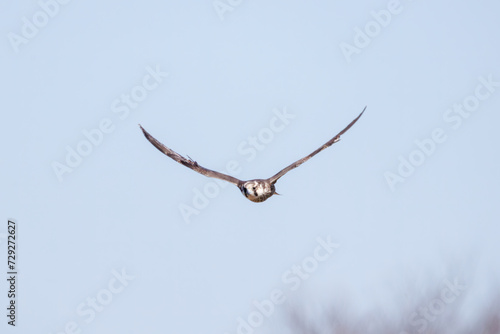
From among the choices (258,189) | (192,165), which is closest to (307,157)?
(258,189)

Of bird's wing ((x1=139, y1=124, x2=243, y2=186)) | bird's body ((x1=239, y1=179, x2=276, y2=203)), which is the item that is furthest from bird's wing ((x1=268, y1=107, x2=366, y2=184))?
bird's wing ((x1=139, y1=124, x2=243, y2=186))

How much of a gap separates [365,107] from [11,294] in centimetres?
1237

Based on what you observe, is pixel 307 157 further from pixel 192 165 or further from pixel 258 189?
pixel 192 165

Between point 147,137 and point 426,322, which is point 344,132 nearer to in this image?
point 147,137

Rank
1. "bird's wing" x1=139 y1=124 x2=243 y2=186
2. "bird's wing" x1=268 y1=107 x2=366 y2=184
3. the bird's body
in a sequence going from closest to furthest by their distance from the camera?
"bird's wing" x1=268 y1=107 x2=366 y2=184 < the bird's body < "bird's wing" x1=139 y1=124 x2=243 y2=186

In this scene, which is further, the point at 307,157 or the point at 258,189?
the point at 258,189

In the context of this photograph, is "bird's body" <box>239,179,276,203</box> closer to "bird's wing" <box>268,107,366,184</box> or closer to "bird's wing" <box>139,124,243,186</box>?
"bird's wing" <box>268,107,366,184</box>

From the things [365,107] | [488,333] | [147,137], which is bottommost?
[488,333]

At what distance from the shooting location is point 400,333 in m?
47.2

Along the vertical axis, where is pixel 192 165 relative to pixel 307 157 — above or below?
above

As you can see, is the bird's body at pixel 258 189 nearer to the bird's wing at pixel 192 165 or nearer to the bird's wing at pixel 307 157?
the bird's wing at pixel 307 157

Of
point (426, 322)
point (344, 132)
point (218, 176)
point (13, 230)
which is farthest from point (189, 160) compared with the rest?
point (426, 322)

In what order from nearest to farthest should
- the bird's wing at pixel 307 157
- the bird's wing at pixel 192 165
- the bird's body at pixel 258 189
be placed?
the bird's wing at pixel 307 157, the bird's body at pixel 258 189, the bird's wing at pixel 192 165

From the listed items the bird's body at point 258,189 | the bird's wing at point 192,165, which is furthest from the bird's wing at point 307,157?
the bird's wing at point 192,165
